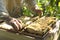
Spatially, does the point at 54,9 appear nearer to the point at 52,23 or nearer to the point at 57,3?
the point at 57,3

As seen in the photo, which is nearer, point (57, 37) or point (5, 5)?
point (57, 37)

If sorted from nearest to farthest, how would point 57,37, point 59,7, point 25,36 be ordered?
1. point 25,36
2. point 57,37
3. point 59,7

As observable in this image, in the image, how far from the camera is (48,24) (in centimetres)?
109

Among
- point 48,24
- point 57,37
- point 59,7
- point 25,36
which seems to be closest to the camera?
point 25,36

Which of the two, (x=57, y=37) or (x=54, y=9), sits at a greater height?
(x=54, y=9)

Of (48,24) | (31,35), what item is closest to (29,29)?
(31,35)

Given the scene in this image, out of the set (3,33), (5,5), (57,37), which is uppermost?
(5,5)

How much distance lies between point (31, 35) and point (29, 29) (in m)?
0.04

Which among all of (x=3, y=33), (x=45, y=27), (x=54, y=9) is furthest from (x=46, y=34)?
(x=54, y=9)

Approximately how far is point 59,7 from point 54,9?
0.07 meters

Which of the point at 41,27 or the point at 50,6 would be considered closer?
the point at 41,27

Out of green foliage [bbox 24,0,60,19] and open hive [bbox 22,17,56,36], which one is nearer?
open hive [bbox 22,17,56,36]

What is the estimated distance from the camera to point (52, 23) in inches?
44.8

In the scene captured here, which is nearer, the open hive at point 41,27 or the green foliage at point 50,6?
the open hive at point 41,27
